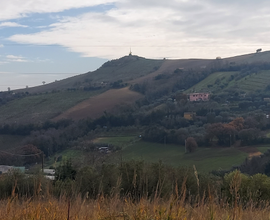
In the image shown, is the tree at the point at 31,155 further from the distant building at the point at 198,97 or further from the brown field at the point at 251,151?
the distant building at the point at 198,97

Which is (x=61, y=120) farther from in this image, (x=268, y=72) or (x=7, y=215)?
(x=7, y=215)

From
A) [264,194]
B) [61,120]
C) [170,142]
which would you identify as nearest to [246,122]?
[170,142]

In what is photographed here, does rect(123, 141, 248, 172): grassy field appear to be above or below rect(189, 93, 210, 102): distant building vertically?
below

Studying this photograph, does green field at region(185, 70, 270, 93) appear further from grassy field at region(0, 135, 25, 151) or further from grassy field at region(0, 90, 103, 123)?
grassy field at region(0, 135, 25, 151)

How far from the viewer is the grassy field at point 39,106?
4312 cm

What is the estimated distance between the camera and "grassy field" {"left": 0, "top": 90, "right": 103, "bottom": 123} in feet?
141

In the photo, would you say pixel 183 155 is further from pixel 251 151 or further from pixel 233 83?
pixel 233 83

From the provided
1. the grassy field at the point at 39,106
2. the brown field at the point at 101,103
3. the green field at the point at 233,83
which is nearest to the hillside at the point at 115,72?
the grassy field at the point at 39,106

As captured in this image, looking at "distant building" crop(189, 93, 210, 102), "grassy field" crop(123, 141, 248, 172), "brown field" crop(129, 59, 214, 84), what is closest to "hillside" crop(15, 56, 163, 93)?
"brown field" crop(129, 59, 214, 84)

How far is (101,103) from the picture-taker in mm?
45719

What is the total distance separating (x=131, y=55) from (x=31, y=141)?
6015cm

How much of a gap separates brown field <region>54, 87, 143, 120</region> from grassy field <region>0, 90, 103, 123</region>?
5.87 ft

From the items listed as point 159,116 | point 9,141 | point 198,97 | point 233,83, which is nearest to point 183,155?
point 159,116

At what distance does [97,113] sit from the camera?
42219mm
